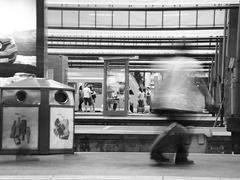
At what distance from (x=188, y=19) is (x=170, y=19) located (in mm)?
840

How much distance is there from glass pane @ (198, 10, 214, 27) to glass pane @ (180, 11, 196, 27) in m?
0.31

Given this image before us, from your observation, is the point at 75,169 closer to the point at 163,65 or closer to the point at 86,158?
the point at 86,158

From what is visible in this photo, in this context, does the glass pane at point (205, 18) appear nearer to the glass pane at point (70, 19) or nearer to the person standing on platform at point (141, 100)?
the person standing on platform at point (141, 100)

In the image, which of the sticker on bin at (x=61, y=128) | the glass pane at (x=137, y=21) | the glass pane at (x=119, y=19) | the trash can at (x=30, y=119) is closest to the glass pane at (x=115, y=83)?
the glass pane at (x=137, y=21)

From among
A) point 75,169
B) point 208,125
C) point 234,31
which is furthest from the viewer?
point 234,31

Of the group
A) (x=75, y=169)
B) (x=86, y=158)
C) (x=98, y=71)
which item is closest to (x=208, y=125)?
(x=86, y=158)

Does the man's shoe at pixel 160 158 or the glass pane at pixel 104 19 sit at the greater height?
the glass pane at pixel 104 19

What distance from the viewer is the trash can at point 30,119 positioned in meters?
8.07

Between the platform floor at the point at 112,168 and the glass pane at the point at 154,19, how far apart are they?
16.6 metres

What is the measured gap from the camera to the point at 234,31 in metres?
19.6

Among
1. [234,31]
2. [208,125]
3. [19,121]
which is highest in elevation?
[234,31]

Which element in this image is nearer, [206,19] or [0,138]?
[0,138]

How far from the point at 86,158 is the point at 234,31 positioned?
41.1 ft

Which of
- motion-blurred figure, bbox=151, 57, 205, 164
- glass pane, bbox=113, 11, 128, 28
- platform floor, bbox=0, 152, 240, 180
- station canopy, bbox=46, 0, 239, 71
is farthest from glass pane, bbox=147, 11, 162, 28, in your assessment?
motion-blurred figure, bbox=151, 57, 205, 164
